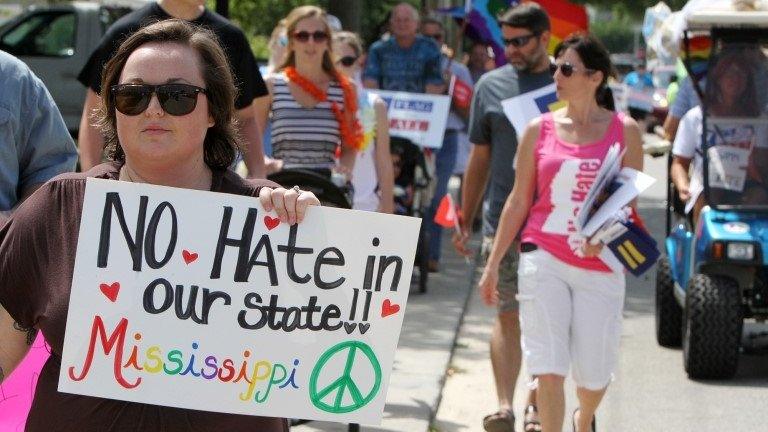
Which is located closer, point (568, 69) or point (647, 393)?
point (568, 69)

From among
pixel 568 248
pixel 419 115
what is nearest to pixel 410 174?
pixel 419 115

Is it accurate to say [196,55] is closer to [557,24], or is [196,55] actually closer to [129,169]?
[129,169]

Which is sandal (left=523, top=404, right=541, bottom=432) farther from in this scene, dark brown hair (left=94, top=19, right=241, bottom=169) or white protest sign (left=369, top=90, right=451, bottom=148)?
white protest sign (left=369, top=90, right=451, bottom=148)

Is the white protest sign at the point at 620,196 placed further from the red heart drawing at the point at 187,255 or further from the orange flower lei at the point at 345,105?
the red heart drawing at the point at 187,255

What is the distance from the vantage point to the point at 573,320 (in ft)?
19.7

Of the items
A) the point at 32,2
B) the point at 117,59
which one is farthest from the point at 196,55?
the point at 32,2

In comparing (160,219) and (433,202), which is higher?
(160,219)

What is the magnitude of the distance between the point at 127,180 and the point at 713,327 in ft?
17.9

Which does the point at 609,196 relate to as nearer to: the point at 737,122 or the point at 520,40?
the point at 520,40

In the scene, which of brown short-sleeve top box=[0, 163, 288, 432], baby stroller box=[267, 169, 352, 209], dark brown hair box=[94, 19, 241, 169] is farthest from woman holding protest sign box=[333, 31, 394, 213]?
brown short-sleeve top box=[0, 163, 288, 432]

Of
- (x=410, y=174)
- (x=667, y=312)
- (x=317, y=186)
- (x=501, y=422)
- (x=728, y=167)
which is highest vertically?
(x=317, y=186)

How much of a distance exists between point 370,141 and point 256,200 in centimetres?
468

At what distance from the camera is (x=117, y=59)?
126 inches

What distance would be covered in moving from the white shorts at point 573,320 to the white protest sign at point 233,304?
2833 millimetres
